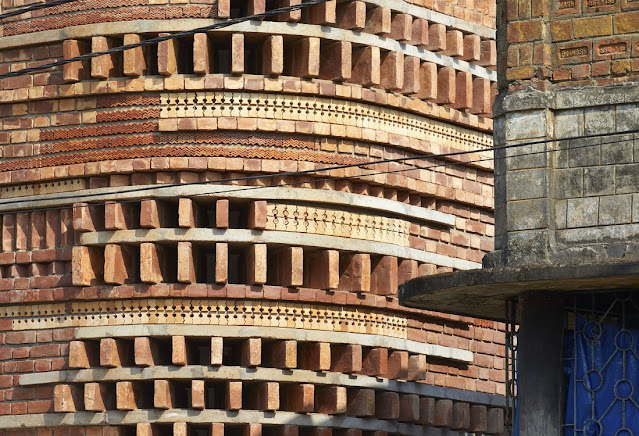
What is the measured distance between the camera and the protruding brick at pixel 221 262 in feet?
76.2

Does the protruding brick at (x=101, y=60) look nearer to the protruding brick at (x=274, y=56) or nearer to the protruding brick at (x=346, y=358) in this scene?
the protruding brick at (x=274, y=56)

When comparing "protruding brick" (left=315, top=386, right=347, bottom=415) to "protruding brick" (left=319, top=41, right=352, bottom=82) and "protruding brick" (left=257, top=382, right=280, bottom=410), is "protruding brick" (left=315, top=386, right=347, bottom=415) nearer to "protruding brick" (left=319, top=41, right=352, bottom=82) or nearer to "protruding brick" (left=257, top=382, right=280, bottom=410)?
"protruding brick" (left=257, top=382, right=280, bottom=410)

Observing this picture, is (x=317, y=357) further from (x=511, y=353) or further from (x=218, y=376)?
(x=511, y=353)

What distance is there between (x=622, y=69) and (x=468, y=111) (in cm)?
818

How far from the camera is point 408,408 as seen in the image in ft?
80.2

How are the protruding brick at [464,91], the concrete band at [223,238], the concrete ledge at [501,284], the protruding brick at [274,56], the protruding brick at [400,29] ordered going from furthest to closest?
1. the protruding brick at [464,91]
2. the protruding brick at [400,29]
3. the protruding brick at [274,56]
4. the concrete band at [223,238]
5. the concrete ledge at [501,284]

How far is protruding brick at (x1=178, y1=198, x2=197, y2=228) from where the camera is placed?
23.3 m

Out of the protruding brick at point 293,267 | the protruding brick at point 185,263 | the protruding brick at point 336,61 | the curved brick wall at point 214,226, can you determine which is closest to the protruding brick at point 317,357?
the curved brick wall at point 214,226

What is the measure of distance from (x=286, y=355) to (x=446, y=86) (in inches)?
182

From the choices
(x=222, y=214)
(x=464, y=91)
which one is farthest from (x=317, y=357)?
(x=464, y=91)

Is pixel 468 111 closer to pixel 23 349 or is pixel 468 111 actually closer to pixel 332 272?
pixel 332 272

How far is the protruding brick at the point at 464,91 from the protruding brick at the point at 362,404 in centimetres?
430

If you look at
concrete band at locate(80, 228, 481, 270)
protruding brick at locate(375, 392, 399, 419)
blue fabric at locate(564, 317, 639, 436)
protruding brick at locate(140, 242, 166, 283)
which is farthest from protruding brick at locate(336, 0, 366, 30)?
blue fabric at locate(564, 317, 639, 436)

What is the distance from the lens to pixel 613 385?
17.7m
